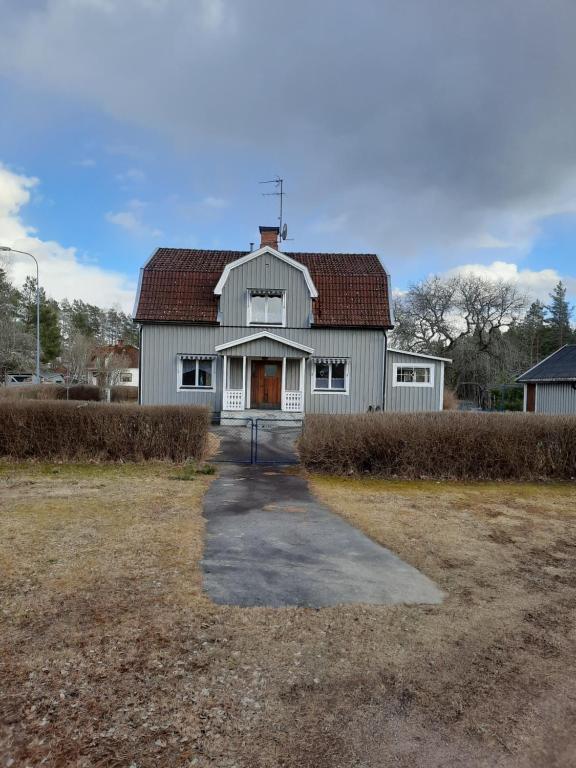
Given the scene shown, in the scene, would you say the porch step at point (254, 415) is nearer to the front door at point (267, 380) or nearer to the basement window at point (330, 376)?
the front door at point (267, 380)

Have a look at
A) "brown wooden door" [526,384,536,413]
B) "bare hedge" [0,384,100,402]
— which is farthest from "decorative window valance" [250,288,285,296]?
"brown wooden door" [526,384,536,413]

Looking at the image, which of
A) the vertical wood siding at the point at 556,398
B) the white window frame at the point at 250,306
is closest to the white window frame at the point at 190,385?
the white window frame at the point at 250,306

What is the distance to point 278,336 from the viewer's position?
71.3 feet

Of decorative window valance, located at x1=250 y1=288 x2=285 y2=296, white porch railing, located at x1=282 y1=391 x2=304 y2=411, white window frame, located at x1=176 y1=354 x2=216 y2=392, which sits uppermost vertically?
decorative window valance, located at x1=250 y1=288 x2=285 y2=296

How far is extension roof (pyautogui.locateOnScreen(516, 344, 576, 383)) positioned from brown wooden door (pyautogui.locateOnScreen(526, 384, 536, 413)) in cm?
67

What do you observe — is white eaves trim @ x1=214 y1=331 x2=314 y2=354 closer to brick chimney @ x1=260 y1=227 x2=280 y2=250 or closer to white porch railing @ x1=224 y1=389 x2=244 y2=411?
white porch railing @ x1=224 y1=389 x2=244 y2=411

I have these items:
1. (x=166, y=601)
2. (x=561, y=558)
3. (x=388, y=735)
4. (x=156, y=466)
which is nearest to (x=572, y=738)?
(x=388, y=735)

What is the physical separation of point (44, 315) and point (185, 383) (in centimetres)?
4403

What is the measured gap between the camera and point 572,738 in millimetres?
2611

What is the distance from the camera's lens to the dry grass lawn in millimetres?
2498

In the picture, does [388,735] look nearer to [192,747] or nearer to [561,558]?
[192,747]

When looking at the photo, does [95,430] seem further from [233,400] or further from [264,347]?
[264,347]

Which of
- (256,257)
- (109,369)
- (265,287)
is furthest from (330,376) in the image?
(109,369)

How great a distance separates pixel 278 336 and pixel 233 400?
11.2ft
